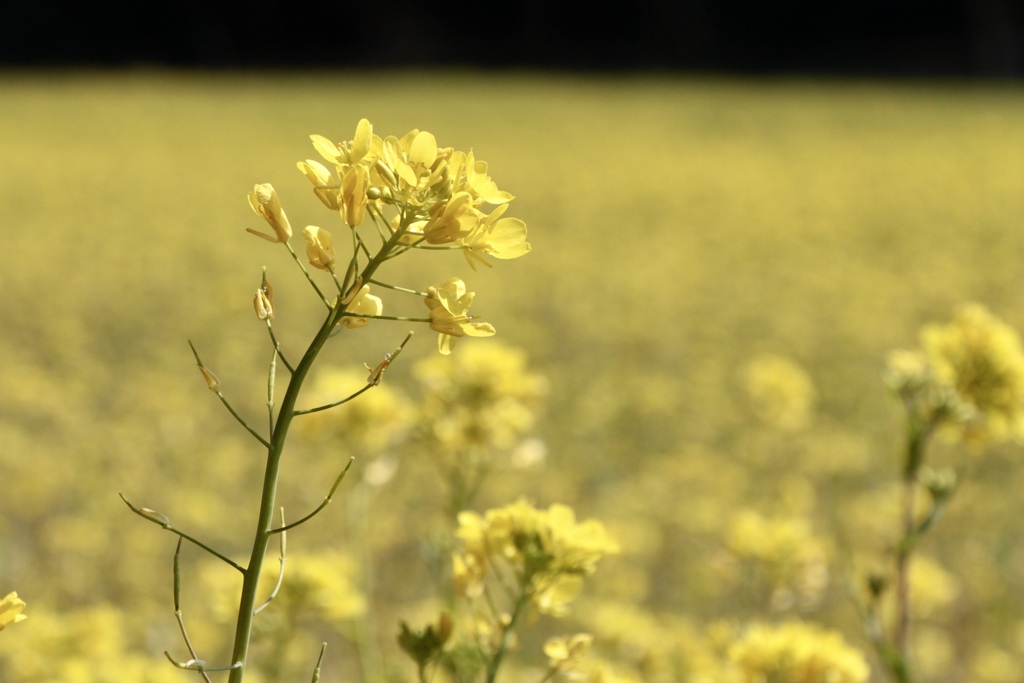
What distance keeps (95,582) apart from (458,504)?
1.62 metres


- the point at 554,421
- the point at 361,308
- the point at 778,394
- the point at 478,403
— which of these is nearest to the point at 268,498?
the point at 361,308

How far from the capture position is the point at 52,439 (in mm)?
3615

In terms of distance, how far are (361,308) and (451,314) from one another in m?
0.06

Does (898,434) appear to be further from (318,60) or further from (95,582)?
(318,60)

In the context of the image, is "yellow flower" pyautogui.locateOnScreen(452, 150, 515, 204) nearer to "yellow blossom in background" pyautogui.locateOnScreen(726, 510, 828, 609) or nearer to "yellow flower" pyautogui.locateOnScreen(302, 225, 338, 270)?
"yellow flower" pyautogui.locateOnScreen(302, 225, 338, 270)

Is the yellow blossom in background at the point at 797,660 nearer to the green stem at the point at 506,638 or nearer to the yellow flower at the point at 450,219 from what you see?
the green stem at the point at 506,638

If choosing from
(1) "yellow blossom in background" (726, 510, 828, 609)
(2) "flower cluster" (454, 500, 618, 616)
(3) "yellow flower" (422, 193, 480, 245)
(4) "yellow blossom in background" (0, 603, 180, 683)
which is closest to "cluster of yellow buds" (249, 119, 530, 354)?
(3) "yellow flower" (422, 193, 480, 245)

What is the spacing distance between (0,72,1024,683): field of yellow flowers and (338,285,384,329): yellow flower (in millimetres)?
230

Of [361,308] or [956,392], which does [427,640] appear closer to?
[361,308]

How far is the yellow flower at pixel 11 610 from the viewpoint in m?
0.60

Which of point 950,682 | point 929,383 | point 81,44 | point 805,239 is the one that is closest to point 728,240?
point 805,239

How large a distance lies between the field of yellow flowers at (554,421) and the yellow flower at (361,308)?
0.23 m

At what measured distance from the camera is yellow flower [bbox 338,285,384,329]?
2.16ft

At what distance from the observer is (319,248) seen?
2.20 feet
